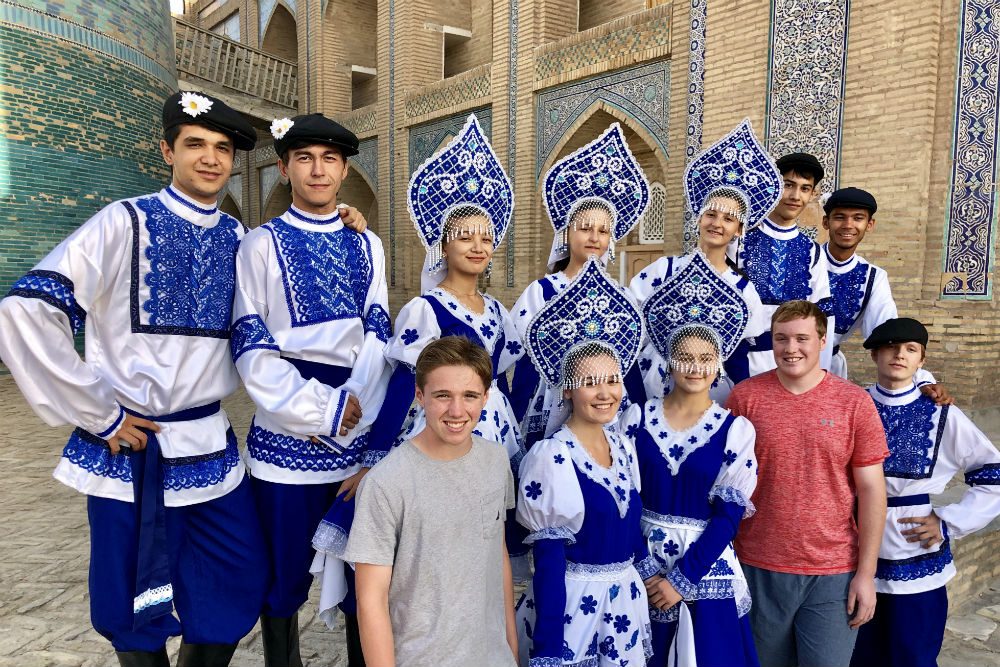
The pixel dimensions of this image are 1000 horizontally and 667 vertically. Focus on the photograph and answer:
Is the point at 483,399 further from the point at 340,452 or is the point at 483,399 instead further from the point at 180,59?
the point at 180,59

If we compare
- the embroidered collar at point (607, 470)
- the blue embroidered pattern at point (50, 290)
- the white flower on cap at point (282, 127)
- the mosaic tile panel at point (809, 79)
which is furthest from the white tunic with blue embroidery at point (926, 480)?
the mosaic tile panel at point (809, 79)

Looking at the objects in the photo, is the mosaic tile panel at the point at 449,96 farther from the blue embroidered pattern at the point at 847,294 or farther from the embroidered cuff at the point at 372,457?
the embroidered cuff at the point at 372,457

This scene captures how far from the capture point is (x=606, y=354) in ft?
7.18

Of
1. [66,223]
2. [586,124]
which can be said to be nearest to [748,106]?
[586,124]

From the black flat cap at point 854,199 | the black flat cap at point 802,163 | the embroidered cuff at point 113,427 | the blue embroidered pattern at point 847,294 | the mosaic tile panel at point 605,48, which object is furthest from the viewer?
the mosaic tile panel at point 605,48

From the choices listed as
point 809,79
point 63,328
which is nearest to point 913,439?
point 63,328

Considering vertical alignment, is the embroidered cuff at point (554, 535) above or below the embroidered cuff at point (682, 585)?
above

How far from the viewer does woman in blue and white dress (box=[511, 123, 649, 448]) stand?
273 centimetres

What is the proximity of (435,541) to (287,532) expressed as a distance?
0.75 meters

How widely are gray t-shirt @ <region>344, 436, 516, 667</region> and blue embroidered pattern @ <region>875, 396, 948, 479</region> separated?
1.71 metres

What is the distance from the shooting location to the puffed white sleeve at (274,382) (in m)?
2.13

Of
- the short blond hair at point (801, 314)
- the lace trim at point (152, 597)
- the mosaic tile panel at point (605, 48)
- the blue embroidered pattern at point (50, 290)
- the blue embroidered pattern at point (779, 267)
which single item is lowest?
the lace trim at point (152, 597)

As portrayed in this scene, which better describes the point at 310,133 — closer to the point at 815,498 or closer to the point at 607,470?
the point at 607,470

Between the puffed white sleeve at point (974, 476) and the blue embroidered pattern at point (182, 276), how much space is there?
9.21 feet
